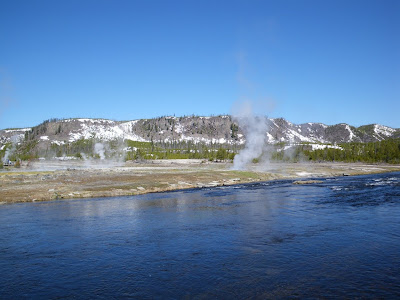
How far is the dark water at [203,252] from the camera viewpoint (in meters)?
17.0

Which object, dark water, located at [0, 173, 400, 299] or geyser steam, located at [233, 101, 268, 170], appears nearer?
dark water, located at [0, 173, 400, 299]

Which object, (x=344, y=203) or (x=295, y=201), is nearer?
(x=344, y=203)

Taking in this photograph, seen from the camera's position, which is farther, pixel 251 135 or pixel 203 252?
pixel 251 135

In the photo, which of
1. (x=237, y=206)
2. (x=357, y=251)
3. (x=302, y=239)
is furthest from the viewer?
(x=237, y=206)

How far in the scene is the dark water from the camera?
1697 centimetres

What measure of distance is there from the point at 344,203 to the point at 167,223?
23.6m

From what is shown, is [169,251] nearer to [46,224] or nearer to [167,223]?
[167,223]

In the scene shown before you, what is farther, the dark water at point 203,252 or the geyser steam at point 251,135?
the geyser steam at point 251,135

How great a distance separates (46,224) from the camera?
31844 millimetres

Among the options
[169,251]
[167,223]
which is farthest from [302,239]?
[167,223]

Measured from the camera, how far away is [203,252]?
22.8 metres

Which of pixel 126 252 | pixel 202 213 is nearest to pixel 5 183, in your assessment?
pixel 202 213

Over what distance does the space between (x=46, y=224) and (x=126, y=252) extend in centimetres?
1302

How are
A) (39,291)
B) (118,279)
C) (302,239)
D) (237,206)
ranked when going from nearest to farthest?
(39,291), (118,279), (302,239), (237,206)
